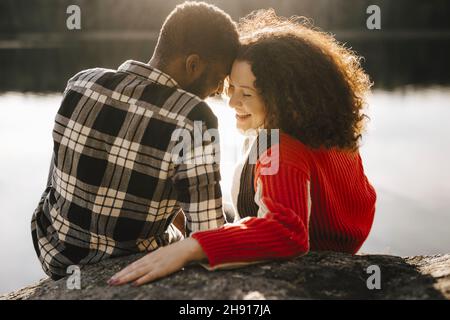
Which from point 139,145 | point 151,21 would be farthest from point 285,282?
point 151,21

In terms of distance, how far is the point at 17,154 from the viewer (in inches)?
466

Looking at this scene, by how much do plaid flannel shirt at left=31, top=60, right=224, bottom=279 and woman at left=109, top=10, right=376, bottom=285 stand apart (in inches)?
10.3

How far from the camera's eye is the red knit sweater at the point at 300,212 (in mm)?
2234

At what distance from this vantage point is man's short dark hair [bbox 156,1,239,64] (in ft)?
8.27

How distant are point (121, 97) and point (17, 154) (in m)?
10.2

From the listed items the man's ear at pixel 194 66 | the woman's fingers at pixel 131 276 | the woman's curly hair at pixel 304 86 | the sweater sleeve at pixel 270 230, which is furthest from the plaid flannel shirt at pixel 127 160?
the woman's curly hair at pixel 304 86

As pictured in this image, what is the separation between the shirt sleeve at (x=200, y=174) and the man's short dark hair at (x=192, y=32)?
328mm

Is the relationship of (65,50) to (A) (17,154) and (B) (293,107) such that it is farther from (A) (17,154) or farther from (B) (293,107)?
(B) (293,107)

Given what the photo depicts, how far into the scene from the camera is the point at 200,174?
236 cm

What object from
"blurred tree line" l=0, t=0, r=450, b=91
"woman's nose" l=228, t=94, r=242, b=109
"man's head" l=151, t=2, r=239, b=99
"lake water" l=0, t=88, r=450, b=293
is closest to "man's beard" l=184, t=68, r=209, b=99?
"man's head" l=151, t=2, r=239, b=99

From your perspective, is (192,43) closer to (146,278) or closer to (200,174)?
(200,174)

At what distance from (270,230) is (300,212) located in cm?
16

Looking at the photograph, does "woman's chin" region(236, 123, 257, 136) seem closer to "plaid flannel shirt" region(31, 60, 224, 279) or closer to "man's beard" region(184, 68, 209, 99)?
"man's beard" region(184, 68, 209, 99)
